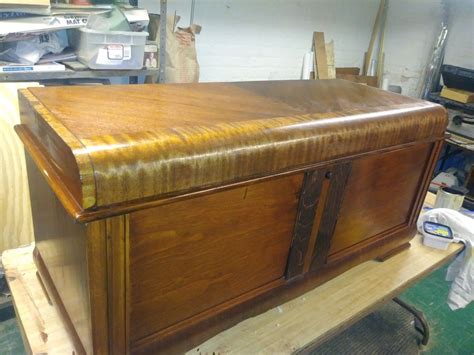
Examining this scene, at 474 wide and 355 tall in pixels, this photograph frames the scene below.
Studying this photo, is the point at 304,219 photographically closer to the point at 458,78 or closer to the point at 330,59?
the point at 458,78

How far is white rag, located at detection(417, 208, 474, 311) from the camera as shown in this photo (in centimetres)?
109

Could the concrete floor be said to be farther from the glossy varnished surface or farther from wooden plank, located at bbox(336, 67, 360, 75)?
wooden plank, located at bbox(336, 67, 360, 75)

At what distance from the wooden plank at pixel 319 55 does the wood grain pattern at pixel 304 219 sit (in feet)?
7.01

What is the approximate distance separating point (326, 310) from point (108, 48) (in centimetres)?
108

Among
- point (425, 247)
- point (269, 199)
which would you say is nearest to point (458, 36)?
point (425, 247)

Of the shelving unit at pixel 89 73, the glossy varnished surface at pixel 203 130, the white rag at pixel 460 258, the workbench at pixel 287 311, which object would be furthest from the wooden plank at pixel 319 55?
the workbench at pixel 287 311

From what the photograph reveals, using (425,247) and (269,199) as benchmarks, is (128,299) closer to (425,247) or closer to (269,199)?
(269,199)

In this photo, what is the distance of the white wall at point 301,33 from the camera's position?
6.82ft

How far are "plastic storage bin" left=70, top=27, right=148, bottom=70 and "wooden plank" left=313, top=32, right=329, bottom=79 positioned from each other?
1565mm

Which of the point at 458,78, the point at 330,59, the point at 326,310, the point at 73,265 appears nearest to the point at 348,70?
the point at 330,59

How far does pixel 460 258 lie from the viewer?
1.12 metres

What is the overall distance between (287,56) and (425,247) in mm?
1786

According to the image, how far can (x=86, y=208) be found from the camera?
440mm

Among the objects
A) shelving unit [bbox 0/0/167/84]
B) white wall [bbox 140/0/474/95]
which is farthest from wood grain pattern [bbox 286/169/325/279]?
white wall [bbox 140/0/474/95]
